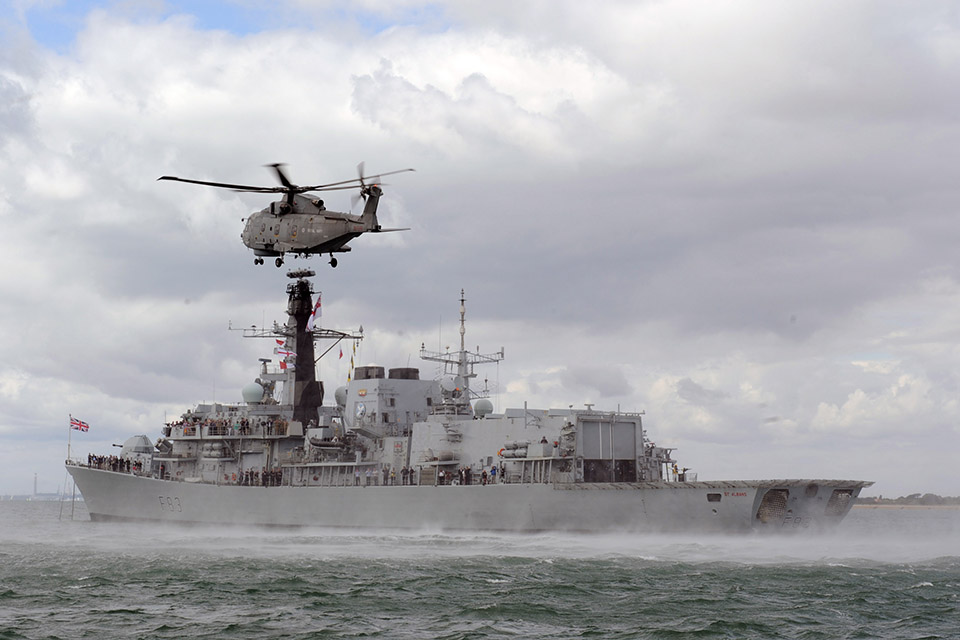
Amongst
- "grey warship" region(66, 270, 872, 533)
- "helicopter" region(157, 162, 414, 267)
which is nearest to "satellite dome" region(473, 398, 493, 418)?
"grey warship" region(66, 270, 872, 533)

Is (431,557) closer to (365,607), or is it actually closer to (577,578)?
(577,578)

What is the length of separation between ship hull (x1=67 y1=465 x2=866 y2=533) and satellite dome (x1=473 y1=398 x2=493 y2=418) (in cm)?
541

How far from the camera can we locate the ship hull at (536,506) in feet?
108

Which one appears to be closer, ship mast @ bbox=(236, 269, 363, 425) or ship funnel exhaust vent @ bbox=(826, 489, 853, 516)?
ship funnel exhaust vent @ bbox=(826, 489, 853, 516)

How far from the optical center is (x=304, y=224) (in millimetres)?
31797

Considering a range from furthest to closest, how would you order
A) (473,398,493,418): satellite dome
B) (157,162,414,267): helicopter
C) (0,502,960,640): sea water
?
1. (473,398,493,418): satellite dome
2. (157,162,414,267): helicopter
3. (0,502,960,640): sea water

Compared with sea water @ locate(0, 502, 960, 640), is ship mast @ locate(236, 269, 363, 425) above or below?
above

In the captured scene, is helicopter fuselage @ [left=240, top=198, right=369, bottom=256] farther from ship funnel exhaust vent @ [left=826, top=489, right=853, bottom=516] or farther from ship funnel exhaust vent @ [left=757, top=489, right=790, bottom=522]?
ship funnel exhaust vent @ [left=826, top=489, right=853, bottom=516]

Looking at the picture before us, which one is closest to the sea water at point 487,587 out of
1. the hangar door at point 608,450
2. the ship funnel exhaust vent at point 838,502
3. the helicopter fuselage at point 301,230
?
the ship funnel exhaust vent at point 838,502

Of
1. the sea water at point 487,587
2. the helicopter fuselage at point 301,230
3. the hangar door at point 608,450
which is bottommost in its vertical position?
the sea water at point 487,587

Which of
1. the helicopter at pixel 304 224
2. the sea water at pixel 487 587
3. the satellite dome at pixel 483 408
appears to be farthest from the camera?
the satellite dome at pixel 483 408

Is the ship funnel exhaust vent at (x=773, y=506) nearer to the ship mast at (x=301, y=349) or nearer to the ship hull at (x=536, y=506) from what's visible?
the ship hull at (x=536, y=506)

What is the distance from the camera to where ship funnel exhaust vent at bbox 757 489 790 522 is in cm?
3284

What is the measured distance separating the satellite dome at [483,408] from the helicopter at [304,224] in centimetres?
1254
